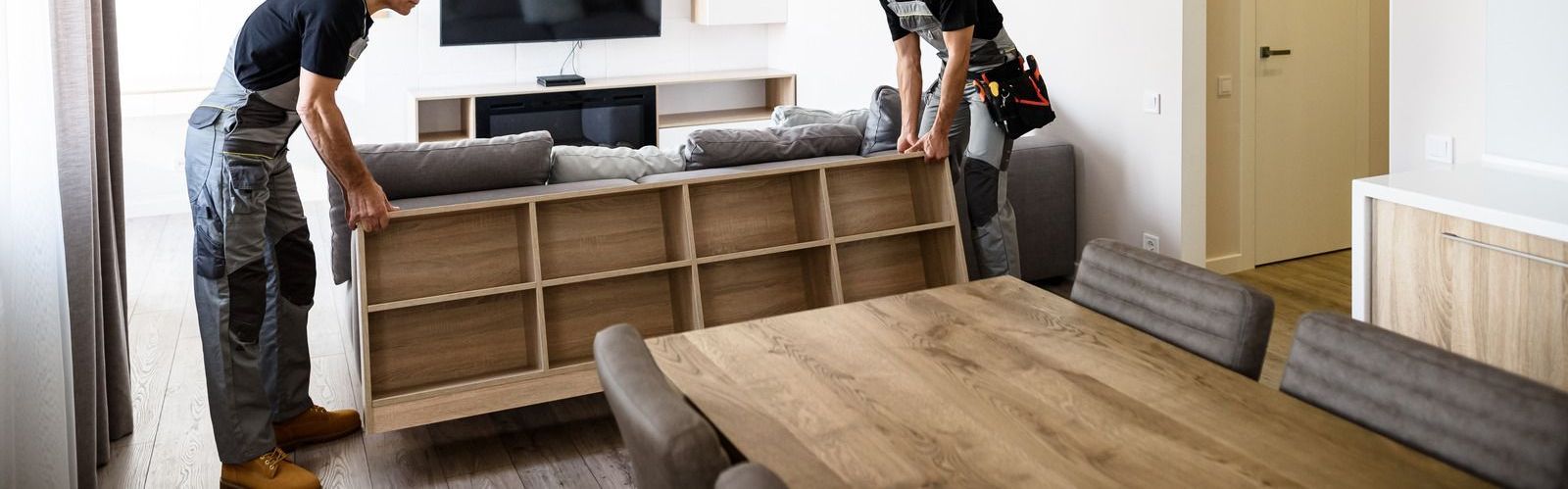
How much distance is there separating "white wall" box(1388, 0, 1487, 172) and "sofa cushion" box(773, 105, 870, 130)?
174 cm

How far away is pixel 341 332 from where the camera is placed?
4918mm

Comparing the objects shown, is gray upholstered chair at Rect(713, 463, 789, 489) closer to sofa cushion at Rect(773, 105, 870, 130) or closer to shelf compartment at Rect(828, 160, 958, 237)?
shelf compartment at Rect(828, 160, 958, 237)

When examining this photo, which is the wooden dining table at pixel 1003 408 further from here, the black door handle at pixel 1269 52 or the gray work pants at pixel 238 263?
the black door handle at pixel 1269 52

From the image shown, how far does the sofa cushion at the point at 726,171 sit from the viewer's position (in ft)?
12.6

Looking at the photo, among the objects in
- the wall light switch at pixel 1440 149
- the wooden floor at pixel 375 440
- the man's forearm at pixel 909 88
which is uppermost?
the man's forearm at pixel 909 88

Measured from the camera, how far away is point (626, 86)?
802cm

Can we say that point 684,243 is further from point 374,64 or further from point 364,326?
point 374,64

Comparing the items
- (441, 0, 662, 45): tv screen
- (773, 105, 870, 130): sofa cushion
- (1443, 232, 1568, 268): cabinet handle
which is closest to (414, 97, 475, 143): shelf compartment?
(441, 0, 662, 45): tv screen

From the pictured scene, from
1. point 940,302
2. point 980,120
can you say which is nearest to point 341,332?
point 980,120

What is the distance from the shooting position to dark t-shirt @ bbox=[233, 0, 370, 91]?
10.1 feet

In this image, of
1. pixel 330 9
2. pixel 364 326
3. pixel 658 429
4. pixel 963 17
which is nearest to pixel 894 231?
pixel 963 17

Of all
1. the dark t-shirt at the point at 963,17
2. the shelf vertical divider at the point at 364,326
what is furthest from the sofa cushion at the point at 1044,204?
the shelf vertical divider at the point at 364,326

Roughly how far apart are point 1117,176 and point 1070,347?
3327mm

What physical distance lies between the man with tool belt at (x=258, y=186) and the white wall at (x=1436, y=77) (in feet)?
9.93
